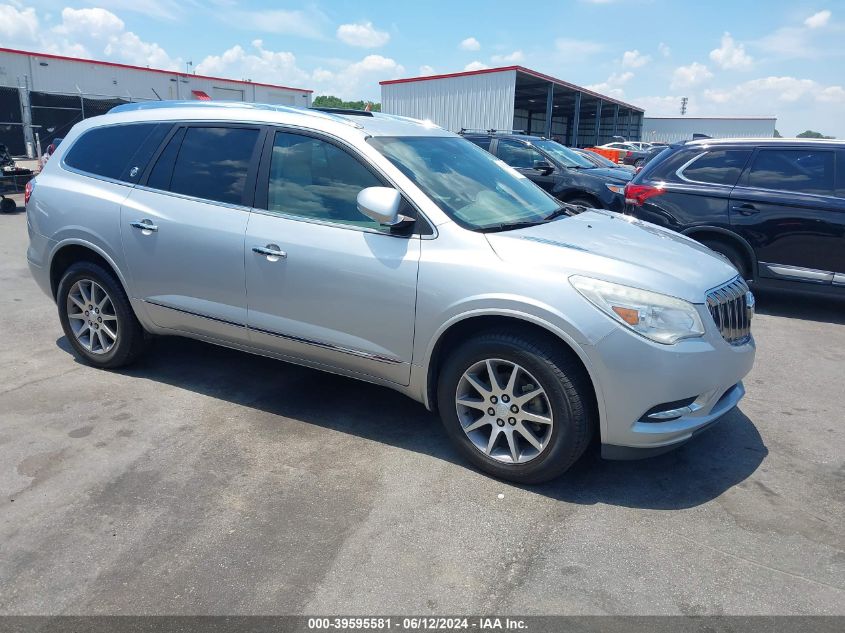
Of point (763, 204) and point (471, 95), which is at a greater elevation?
point (471, 95)

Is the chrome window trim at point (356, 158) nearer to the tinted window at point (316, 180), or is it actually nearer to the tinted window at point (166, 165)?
the tinted window at point (316, 180)

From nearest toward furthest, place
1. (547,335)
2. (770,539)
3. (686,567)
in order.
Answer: (686,567), (770,539), (547,335)

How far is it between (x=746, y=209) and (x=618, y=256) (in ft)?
14.0

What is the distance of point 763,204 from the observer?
6688 mm

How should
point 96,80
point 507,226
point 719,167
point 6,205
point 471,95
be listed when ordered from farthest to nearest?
1. point 96,80
2. point 471,95
3. point 6,205
4. point 719,167
5. point 507,226

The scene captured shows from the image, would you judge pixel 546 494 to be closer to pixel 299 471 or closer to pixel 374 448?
pixel 374 448

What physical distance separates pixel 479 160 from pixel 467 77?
27736mm

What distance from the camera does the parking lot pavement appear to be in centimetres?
258

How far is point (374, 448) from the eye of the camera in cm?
377

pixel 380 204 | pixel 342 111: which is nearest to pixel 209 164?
pixel 342 111

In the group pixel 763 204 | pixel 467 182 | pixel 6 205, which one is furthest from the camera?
pixel 6 205

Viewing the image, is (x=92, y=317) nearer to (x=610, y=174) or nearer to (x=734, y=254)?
(x=734, y=254)

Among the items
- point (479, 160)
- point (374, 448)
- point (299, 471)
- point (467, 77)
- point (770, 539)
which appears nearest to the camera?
point (770, 539)

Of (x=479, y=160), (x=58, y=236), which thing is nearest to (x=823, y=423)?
(x=479, y=160)
